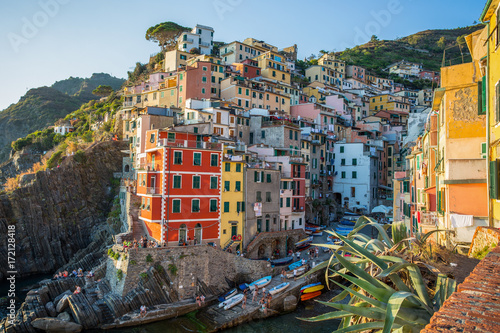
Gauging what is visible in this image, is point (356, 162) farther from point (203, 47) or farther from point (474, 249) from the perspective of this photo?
point (474, 249)

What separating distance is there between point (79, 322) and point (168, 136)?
18828mm

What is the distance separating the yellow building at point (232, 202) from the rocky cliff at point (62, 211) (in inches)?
714

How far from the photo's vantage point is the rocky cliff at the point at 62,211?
47.1m

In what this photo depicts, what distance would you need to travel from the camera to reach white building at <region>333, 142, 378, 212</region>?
203ft

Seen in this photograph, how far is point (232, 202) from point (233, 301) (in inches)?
439

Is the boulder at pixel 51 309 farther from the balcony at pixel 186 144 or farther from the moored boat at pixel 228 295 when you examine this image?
the balcony at pixel 186 144

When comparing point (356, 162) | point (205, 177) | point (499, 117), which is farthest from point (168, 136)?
point (356, 162)

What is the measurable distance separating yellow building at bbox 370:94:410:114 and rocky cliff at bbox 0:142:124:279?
227ft

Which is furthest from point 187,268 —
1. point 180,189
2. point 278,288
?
point 278,288

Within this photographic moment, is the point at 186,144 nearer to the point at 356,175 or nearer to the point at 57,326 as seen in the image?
the point at 57,326

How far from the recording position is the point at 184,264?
31.7 m

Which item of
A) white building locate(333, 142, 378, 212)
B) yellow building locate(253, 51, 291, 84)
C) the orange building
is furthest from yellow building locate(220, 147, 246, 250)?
yellow building locate(253, 51, 291, 84)

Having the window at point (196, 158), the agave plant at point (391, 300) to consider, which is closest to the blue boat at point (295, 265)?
the window at point (196, 158)

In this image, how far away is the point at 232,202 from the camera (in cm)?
3859
